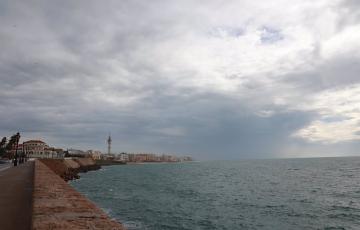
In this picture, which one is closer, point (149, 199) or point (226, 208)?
point (226, 208)

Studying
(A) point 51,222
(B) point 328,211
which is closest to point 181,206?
(B) point 328,211

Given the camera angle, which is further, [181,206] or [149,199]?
[149,199]

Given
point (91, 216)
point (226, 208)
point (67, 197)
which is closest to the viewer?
point (91, 216)

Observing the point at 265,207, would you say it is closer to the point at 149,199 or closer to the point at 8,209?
the point at 149,199

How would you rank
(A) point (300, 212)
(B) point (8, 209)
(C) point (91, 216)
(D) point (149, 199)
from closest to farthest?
(C) point (91, 216)
(B) point (8, 209)
(A) point (300, 212)
(D) point (149, 199)

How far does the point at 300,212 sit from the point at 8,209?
21200mm

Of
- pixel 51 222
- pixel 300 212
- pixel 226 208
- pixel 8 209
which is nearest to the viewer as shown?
pixel 51 222

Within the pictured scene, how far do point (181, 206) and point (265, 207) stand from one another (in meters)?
7.08

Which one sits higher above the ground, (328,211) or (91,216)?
(91,216)

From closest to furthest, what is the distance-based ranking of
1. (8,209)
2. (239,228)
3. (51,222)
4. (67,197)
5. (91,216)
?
(51,222), (91,216), (8,209), (67,197), (239,228)

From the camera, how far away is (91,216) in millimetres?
10414

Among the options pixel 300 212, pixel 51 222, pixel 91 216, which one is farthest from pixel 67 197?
pixel 300 212

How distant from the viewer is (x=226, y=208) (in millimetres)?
28688

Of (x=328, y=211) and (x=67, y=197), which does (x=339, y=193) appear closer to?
(x=328, y=211)
